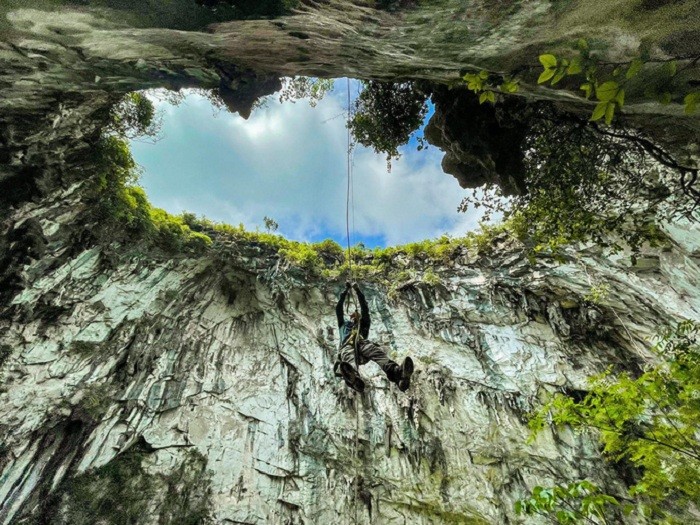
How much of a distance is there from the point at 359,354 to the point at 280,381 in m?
6.90

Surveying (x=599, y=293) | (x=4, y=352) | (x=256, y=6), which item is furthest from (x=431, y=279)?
(x=4, y=352)

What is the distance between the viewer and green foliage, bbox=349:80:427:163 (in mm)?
7094

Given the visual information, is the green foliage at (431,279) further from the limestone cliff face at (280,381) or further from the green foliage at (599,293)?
the green foliage at (599,293)

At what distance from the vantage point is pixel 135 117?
27.2 ft

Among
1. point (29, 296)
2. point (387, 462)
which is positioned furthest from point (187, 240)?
point (387, 462)

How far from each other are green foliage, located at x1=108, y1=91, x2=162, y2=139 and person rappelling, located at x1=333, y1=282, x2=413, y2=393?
6026 millimetres

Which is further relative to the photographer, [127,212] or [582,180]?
[127,212]

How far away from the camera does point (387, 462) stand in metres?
10.8

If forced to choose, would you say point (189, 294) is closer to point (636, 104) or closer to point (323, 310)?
point (323, 310)

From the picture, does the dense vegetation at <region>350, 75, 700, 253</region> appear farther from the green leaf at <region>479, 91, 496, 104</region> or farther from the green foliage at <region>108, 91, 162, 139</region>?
the green foliage at <region>108, 91, 162, 139</region>

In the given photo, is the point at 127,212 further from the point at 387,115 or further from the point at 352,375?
the point at 352,375

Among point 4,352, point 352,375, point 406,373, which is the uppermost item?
point 4,352

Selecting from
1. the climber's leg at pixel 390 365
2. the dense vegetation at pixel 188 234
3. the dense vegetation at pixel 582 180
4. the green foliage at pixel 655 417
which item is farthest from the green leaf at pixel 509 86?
the dense vegetation at pixel 188 234

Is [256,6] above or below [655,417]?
above
